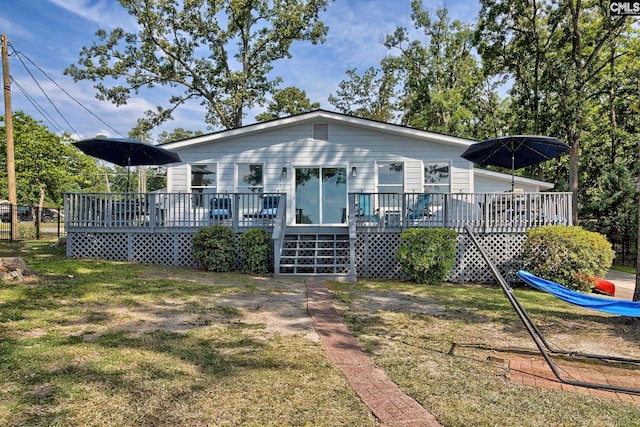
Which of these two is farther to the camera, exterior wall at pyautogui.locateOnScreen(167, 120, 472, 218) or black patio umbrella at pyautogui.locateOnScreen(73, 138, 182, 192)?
exterior wall at pyautogui.locateOnScreen(167, 120, 472, 218)

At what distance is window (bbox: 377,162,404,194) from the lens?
12.5m

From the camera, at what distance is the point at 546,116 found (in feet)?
58.8

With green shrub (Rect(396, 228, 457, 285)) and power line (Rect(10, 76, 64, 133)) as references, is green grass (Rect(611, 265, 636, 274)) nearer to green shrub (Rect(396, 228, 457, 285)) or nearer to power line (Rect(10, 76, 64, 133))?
green shrub (Rect(396, 228, 457, 285))

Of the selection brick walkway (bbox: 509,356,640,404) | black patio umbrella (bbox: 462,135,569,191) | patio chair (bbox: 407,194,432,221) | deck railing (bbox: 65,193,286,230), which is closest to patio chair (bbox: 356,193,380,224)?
patio chair (bbox: 407,194,432,221)

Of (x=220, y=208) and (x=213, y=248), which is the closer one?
(x=213, y=248)

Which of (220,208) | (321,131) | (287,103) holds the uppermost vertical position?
(287,103)

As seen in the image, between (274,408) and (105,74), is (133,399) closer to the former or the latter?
(274,408)

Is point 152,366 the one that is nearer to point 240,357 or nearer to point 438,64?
point 240,357

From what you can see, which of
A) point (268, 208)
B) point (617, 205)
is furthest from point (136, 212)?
point (617, 205)

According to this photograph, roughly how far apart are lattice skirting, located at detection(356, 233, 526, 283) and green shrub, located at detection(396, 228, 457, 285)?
0.84 m

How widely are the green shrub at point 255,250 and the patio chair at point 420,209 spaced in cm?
380

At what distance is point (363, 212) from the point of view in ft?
35.0

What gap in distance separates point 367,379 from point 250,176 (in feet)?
32.1

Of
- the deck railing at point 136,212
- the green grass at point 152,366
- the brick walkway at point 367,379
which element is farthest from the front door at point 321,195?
the brick walkway at point 367,379
